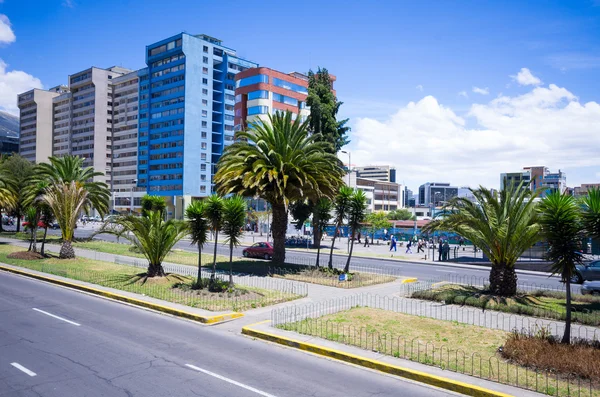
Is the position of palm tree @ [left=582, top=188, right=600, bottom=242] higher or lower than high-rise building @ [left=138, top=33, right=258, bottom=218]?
lower

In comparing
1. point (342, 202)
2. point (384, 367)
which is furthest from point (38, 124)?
point (384, 367)

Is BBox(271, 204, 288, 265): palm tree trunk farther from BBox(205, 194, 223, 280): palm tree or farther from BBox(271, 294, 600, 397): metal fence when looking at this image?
BBox(271, 294, 600, 397): metal fence

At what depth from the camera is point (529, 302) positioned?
17.2m

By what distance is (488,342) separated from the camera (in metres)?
11.9

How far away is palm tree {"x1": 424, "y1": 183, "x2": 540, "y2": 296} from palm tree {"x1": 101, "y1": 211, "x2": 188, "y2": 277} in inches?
486

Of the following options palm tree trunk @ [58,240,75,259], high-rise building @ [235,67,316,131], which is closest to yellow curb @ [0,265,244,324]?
palm tree trunk @ [58,240,75,259]

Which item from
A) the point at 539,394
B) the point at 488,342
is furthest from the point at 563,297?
the point at 539,394

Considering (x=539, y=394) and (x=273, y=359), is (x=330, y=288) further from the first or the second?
(x=539, y=394)

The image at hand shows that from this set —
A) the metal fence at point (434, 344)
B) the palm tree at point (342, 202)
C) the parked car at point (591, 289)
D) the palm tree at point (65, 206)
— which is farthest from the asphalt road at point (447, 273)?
the metal fence at point (434, 344)

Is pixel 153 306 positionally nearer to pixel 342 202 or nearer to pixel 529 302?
pixel 342 202

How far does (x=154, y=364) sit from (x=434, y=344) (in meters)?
6.98

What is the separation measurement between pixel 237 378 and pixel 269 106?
7895 centimetres

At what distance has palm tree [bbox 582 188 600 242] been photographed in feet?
34.2

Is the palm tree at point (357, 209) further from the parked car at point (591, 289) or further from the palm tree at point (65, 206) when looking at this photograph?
the palm tree at point (65, 206)
